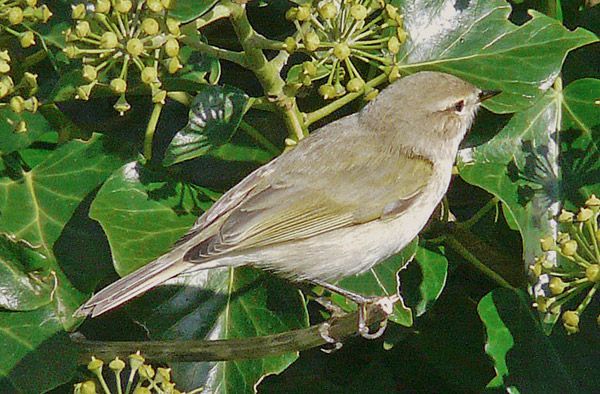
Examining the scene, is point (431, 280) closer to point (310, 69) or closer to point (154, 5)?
point (310, 69)

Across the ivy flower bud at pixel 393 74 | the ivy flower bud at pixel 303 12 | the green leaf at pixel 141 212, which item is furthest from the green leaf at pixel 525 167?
the green leaf at pixel 141 212

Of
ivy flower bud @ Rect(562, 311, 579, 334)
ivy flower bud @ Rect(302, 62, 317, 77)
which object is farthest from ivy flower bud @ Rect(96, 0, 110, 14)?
ivy flower bud @ Rect(562, 311, 579, 334)

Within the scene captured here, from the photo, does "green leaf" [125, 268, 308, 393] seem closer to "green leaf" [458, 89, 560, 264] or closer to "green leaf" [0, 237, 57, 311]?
"green leaf" [0, 237, 57, 311]

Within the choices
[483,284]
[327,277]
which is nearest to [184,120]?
[327,277]

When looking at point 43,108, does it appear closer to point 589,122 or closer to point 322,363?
point 322,363

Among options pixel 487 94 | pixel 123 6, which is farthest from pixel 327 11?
pixel 487 94

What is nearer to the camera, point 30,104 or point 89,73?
point 89,73
